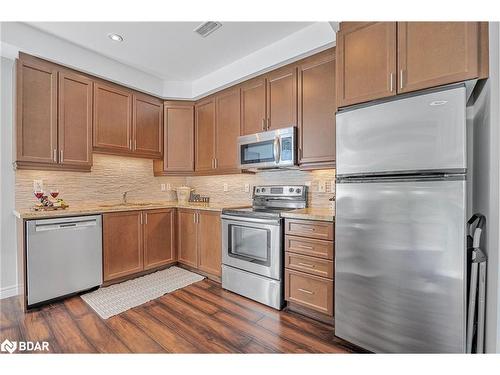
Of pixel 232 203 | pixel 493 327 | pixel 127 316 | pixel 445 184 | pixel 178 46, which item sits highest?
pixel 178 46

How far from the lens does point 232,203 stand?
351 cm

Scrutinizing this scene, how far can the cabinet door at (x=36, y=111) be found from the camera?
237 cm

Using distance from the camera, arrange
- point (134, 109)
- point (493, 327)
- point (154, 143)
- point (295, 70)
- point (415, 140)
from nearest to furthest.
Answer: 1. point (493, 327)
2. point (415, 140)
3. point (295, 70)
4. point (134, 109)
5. point (154, 143)

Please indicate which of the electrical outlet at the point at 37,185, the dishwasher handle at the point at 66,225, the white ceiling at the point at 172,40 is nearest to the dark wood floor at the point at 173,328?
the dishwasher handle at the point at 66,225

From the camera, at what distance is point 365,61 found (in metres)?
1.69

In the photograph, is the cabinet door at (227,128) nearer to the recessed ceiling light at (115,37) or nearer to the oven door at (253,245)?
the oven door at (253,245)

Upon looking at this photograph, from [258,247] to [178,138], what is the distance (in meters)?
2.11

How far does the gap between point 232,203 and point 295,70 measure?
1.89 meters

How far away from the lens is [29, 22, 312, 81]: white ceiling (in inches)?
91.3

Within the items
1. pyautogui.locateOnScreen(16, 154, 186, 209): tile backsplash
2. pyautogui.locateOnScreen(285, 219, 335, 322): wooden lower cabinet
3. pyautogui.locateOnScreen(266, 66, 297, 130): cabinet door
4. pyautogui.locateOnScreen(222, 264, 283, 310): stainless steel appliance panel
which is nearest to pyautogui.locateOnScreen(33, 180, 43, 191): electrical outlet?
pyautogui.locateOnScreen(16, 154, 186, 209): tile backsplash

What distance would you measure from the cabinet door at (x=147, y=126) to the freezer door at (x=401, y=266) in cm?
272
